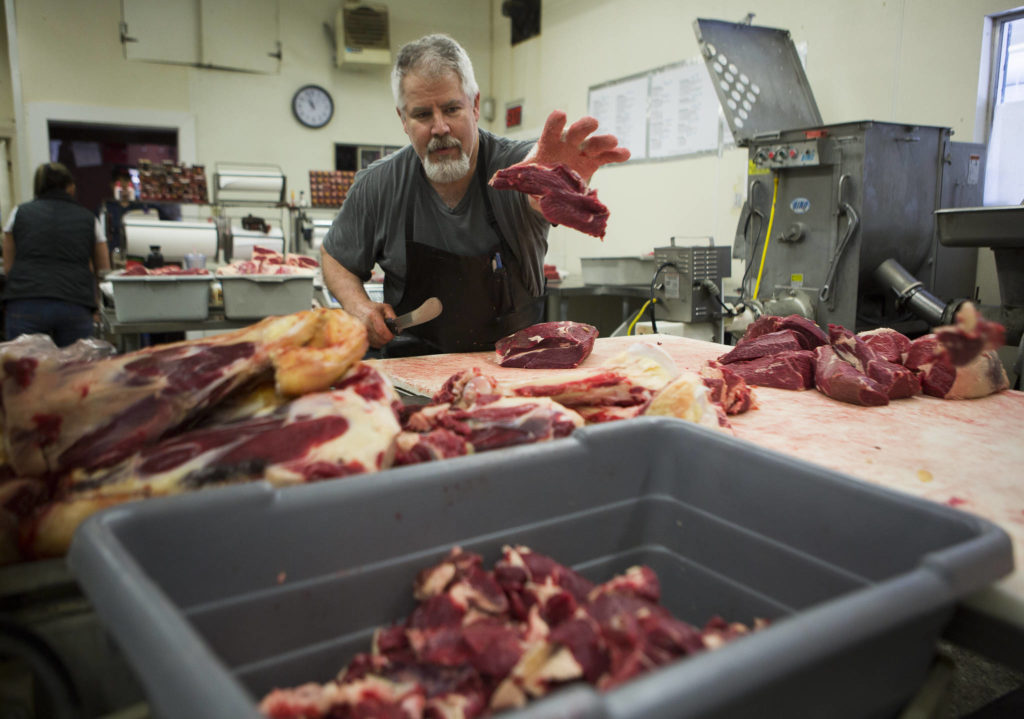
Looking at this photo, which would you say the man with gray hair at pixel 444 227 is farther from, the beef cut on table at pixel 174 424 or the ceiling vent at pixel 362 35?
the ceiling vent at pixel 362 35

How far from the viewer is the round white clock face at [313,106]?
938cm

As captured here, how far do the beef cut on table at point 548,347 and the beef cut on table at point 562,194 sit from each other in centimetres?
39

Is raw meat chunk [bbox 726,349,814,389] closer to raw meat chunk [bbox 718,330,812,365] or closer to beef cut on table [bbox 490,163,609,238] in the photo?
raw meat chunk [bbox 718,330,812,365]

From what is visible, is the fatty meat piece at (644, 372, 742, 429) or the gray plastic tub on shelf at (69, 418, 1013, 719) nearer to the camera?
the gray plastic tub on shelf at (69, 418, 1013, 719)

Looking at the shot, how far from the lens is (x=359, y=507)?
98 cm

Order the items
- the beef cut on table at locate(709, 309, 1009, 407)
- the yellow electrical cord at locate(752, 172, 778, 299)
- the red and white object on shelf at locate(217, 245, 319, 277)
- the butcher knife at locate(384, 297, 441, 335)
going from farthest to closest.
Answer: the red and white object on shelf at locate(217, 245, 319, 277)
the yellow electrical cord at locate(752, 172, 778, 299)
the butcher knife at locate(384, 297, 441, 335)
the beef cut on table at locate(709, 309, 1009, 407)

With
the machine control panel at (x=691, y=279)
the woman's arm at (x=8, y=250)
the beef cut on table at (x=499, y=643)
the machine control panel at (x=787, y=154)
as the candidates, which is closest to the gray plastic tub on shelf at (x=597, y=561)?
the beef cut on table at (x=499, y=643)

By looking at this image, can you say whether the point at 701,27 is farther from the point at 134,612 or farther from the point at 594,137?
the point at 134,612

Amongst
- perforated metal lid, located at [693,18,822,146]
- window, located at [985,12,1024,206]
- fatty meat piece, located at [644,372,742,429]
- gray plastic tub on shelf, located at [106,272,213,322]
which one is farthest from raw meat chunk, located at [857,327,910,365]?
gray plastic tub on shelf, located at [106,272,213,322]

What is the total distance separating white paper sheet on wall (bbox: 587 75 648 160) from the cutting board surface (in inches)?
218

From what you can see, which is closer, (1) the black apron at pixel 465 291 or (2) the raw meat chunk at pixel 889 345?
(2) the raw meat chunk at pixel 889 345

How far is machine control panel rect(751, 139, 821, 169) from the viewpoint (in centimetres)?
401

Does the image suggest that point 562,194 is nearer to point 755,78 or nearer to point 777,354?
point 777,354

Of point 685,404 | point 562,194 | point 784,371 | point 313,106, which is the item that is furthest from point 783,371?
point 313,106
